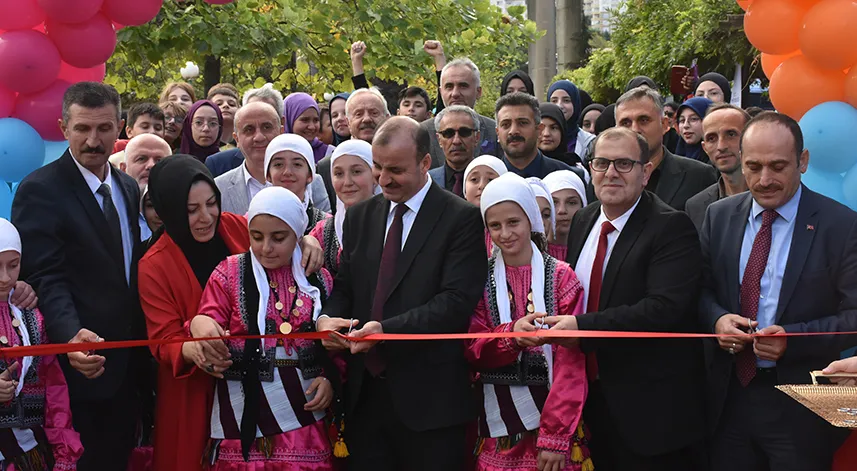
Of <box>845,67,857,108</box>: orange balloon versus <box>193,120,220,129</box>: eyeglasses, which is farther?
<box>193,120,220,129</box>: eyeglasses

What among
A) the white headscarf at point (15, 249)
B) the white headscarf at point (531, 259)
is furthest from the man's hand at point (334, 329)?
the white headscarf at point (15, 249)

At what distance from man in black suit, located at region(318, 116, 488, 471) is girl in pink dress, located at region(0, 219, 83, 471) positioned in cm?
132

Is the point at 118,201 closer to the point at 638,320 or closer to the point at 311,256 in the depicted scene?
the point at 311,256

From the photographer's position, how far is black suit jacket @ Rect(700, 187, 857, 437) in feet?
15.5

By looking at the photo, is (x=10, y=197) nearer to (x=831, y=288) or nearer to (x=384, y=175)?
(x=384, y=175)

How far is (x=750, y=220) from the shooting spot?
5.05m

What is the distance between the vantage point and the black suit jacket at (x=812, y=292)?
4730mm

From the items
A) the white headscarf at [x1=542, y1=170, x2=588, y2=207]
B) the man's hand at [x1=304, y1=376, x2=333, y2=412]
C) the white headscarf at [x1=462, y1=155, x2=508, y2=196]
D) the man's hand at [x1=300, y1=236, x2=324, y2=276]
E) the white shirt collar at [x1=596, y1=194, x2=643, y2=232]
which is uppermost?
the white headscarf at [x1=462, y1=155, x2=508, y2=196]

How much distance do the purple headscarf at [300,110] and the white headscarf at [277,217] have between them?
3.39m

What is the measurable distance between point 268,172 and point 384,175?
132 centimetres

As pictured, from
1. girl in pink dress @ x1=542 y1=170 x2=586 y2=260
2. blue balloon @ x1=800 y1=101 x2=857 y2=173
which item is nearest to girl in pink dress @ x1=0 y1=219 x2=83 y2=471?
girl in pink dress @ x1=542 y1=170 x2=586 y2=260

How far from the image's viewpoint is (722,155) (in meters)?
6.64

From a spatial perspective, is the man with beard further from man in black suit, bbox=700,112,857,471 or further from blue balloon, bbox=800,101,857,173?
man in black suit, bbox=700,112,857,471

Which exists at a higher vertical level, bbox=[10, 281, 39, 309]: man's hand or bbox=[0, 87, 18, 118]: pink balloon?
bbox=[0, 87, 18, 118]: pink balloon
